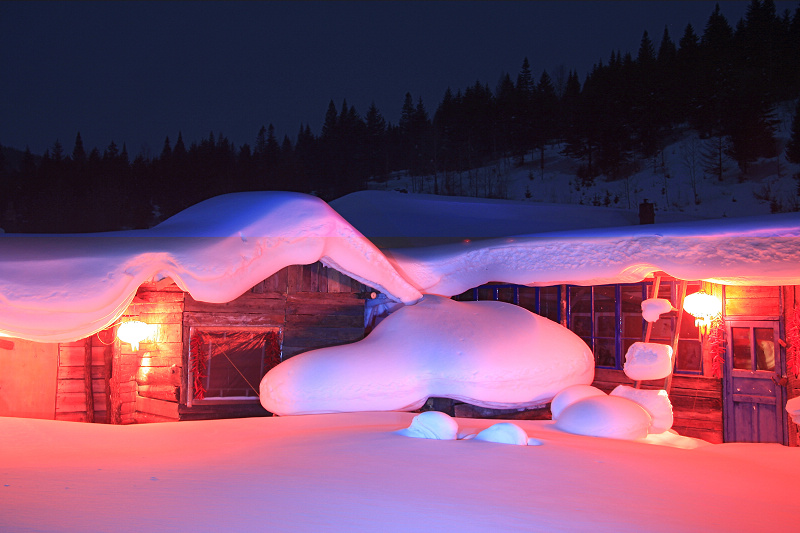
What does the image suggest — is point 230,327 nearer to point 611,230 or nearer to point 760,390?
point 611,230

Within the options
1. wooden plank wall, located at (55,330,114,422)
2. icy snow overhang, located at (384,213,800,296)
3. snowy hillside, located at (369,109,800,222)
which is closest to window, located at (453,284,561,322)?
icy snow overhang, located at (384,213,800,296)

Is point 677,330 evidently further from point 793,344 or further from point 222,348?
point 222,348

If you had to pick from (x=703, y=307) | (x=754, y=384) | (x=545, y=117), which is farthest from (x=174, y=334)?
(x=545, y=117)

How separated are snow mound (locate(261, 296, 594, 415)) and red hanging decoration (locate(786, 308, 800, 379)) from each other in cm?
245

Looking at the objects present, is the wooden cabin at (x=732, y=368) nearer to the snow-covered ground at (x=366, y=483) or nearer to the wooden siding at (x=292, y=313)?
the snow-covered ground at (x=366, y=483)

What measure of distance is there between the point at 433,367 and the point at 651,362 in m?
2.76

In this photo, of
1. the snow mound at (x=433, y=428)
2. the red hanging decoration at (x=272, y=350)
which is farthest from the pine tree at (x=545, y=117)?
the snow mound at (x=433, y=428)

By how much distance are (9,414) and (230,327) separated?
3.20 meters

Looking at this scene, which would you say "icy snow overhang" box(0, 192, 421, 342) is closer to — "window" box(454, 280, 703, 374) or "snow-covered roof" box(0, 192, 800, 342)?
"snow-covered roof" box(0, 192, 800, 342)

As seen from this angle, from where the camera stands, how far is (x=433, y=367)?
7.26 metres

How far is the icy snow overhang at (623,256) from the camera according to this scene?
610cm

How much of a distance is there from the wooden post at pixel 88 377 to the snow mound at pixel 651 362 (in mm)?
7617

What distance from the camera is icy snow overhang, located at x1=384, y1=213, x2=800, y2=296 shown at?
6.10m

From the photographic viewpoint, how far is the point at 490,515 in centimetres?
296
